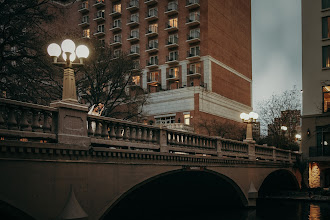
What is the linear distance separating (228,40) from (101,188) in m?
51.2

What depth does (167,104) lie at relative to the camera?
178 ft

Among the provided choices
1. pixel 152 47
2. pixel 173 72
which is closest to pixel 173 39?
pixel 152 47

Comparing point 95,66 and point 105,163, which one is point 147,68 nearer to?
point 95,66

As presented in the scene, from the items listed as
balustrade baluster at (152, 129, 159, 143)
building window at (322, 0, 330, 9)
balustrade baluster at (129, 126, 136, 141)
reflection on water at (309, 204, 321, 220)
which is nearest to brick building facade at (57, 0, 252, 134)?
building window at (322, 0, 330, 9)

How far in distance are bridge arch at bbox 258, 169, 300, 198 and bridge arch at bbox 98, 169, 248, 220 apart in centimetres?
930

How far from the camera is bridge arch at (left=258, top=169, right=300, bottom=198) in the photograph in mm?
35031

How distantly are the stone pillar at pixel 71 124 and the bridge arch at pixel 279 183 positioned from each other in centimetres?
2584

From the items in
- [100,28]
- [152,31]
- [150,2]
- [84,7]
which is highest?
[84,7]

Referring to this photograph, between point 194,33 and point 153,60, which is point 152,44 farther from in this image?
point 194,33

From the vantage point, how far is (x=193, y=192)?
1005 inches

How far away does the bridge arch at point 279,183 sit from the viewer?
→ 115ft

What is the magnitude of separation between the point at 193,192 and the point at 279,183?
55.3ft

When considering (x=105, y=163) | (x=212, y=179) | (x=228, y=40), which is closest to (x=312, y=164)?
(x=212, y=179)

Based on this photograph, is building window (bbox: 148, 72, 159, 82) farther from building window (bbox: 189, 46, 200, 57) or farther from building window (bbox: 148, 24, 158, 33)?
building window (bbox: 189, 46, 200, 57)
